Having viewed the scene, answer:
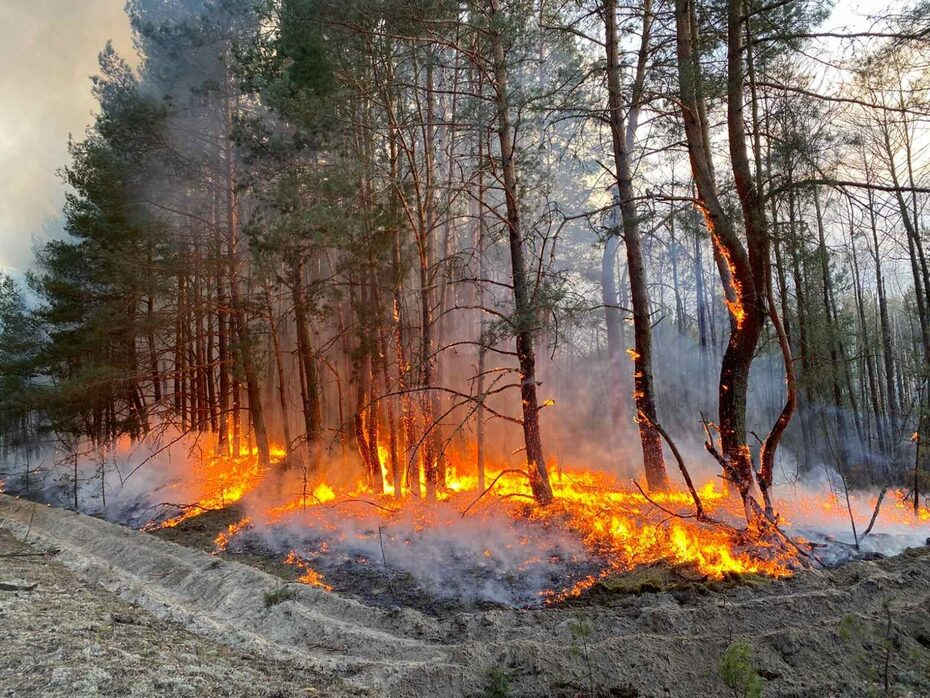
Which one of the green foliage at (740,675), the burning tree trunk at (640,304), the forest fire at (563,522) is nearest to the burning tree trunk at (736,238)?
the forest fire at (563,522)

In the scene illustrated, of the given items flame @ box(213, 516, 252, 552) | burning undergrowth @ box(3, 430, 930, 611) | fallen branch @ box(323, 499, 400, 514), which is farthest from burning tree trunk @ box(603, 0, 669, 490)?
flame @ box(213, 516, 252, 552)

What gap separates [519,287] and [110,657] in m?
7.26

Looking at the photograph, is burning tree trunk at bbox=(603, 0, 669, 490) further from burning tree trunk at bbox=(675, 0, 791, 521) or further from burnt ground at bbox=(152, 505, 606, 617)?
burnt ground at bbox=(152, 505, 606, 617)

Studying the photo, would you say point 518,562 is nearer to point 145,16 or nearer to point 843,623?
point 843,623

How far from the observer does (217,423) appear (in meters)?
20.2

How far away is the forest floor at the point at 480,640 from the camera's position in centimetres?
419

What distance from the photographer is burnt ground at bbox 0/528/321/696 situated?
3.76 m

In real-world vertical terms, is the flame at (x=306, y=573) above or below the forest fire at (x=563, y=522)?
below

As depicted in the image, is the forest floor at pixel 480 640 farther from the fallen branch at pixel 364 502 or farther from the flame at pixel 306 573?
the fallen branch at pixel 364 502

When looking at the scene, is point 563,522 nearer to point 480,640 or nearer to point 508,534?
point 508,534

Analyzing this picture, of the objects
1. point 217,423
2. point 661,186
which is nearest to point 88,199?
point 217,423

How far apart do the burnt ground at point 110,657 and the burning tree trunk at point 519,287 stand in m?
5.75

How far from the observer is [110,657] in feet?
13.8

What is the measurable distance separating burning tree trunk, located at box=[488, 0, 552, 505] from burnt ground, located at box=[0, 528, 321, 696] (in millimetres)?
5754
